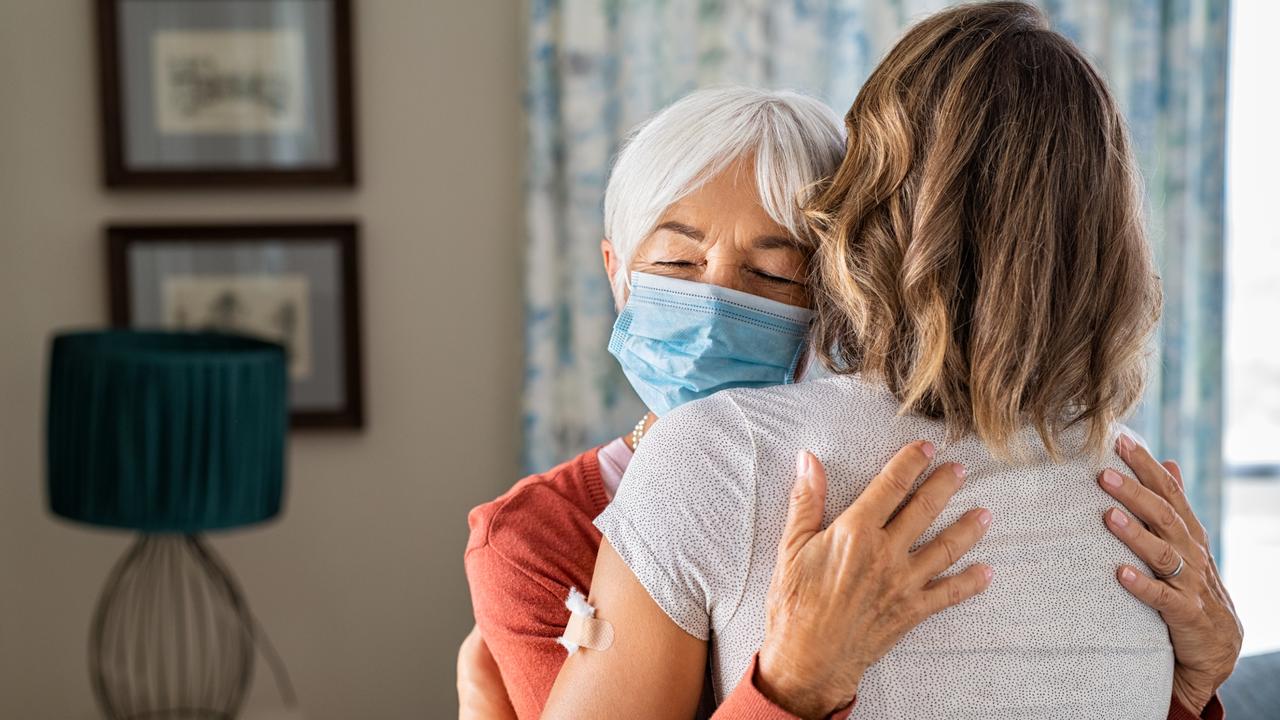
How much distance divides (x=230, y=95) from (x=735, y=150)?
188cm

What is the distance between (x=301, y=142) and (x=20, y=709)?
157 cm

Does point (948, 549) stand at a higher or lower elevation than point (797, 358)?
lower

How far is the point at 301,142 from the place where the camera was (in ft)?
8.55

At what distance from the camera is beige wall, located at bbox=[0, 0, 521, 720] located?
8.48ft

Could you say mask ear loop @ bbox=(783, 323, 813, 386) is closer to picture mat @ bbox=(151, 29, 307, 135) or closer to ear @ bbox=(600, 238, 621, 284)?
ear @ bbox=(600, 238, 621, 284)

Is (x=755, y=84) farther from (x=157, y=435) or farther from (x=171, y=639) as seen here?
(x=171, y=639)

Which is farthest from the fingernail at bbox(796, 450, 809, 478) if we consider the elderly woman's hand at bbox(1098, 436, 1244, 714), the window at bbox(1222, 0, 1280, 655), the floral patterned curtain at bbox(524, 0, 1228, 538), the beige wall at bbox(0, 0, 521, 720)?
the window at bbox(1222, 0, 1280, 655)

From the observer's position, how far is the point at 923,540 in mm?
837

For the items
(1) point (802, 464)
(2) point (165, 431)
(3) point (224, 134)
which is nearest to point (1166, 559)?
(1) point (802, 464)

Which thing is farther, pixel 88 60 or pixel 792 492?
pixel 88 60

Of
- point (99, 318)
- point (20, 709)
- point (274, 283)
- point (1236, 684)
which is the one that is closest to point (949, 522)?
point (1236, 684)

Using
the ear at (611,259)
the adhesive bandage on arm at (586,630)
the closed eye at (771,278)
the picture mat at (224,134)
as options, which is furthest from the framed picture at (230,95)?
the adhesive bandage on arm at (586,630)

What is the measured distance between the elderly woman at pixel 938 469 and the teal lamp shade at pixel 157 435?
136 cm

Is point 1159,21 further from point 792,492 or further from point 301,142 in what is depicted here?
point 792,492
